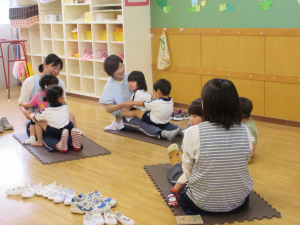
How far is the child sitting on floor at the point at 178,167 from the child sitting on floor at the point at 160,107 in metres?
0.81

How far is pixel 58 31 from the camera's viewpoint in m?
6.73

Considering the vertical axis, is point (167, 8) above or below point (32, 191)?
above

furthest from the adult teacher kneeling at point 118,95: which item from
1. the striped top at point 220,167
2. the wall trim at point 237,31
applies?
the striped top at point 220,167

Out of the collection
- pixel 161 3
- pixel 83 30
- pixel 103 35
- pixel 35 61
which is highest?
pixel 161 3

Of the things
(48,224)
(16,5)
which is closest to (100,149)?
(48,224)

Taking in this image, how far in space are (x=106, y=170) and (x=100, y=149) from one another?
56 cm

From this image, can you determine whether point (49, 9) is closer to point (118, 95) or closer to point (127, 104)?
point (118, 95)

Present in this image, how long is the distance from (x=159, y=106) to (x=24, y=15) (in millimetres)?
4116

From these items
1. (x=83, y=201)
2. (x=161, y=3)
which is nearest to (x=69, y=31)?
(x=161, y=3)

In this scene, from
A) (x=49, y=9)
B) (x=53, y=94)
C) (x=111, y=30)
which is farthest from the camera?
(x=49, y=9)

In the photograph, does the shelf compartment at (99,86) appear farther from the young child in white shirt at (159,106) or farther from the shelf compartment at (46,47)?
the young child in white shirt at (159,106)

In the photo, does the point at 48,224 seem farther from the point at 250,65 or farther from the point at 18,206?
the point at 250,65

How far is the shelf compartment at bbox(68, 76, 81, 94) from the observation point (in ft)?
21.5

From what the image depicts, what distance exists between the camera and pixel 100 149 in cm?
358
